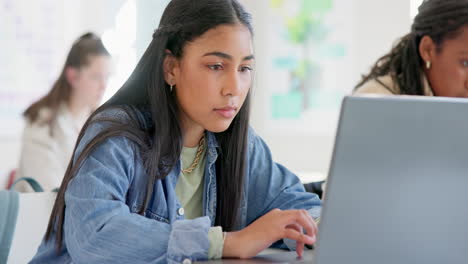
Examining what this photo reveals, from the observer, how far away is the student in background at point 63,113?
3.18 meters

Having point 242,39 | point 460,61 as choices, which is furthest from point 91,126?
point 460,61

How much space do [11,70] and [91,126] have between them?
3096 mm

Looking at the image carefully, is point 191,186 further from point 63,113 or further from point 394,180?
point 63,113

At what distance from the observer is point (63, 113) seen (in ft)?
10.9

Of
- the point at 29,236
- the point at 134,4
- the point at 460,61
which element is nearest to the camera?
the point at 29,236

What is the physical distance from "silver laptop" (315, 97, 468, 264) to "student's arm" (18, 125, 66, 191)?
2546mm

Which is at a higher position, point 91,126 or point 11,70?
point 91,126

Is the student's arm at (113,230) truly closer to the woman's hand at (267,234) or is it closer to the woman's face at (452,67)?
the woman's hand at (267,234)

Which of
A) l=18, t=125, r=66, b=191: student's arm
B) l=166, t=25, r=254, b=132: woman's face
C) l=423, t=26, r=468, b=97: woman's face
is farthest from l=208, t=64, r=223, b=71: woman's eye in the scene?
l=18, t=125, r=66, b=191: student's arm

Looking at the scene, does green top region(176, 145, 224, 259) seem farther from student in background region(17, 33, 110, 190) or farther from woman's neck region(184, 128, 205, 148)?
student in background region(17, 33, 110, 190)

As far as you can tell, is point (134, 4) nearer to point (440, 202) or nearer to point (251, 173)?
point (251, 173)

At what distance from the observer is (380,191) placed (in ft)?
2.48

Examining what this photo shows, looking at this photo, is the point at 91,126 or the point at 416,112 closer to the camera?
the point at 416,112

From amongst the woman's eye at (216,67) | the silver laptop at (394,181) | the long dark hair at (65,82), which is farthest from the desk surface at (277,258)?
the long dark hair at (65,82)
